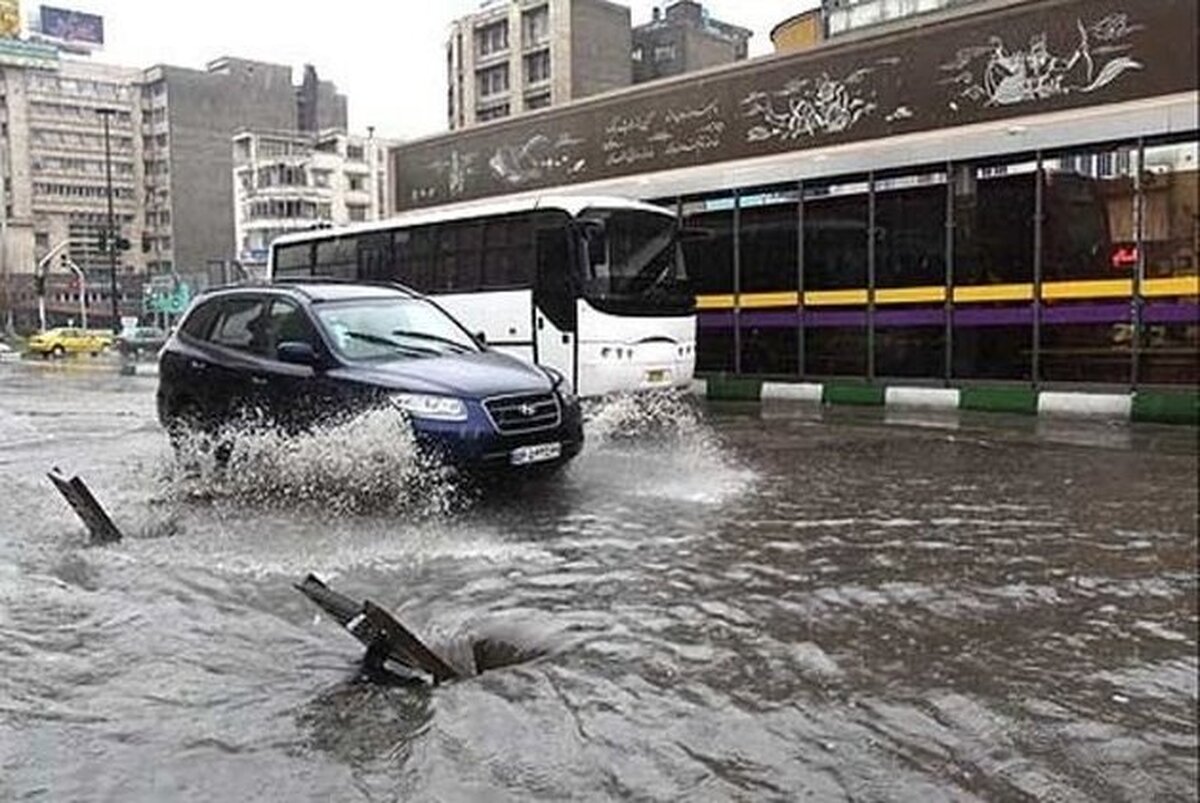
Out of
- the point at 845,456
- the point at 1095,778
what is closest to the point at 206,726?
the point at 1095,778

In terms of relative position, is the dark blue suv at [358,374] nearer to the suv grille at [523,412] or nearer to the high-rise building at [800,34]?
the suv grille at [523,412]

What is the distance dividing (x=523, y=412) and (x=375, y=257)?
323 inches

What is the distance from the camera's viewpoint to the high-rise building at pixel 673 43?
6688 centimetres

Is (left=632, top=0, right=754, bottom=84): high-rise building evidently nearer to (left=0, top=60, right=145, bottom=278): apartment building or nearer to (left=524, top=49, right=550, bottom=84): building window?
(left=524, top=49, right=550, bottom=84): building window

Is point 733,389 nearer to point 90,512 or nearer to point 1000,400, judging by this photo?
point 1000,400

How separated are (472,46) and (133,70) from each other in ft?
130

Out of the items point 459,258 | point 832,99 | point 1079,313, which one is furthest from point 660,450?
point 832,99

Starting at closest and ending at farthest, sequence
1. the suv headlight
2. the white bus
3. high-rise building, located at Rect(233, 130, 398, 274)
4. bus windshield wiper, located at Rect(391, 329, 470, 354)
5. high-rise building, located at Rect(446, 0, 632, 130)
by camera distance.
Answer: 1. the suv headlight
2. bus windshield wiper, located at Rect(391, 329, 470, 354)
3. the white bus
4. high-rise building, located at Rect(446, 0, 632, 130)
5. high-rise building, located at Rect(233, 130, 398, 274)

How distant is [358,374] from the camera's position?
7.43m

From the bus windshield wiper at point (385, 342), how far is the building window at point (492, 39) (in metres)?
61.2

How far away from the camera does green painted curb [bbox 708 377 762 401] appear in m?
14.6

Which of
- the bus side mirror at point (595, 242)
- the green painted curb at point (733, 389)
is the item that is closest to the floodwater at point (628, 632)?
the bus side mirror at point (595, 242)

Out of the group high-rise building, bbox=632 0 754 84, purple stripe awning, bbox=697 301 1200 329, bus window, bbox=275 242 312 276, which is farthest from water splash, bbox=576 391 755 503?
high-rise building, bbox=632 0 754 84

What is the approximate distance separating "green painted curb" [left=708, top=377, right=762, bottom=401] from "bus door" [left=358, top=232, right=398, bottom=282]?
4195 millimetres
